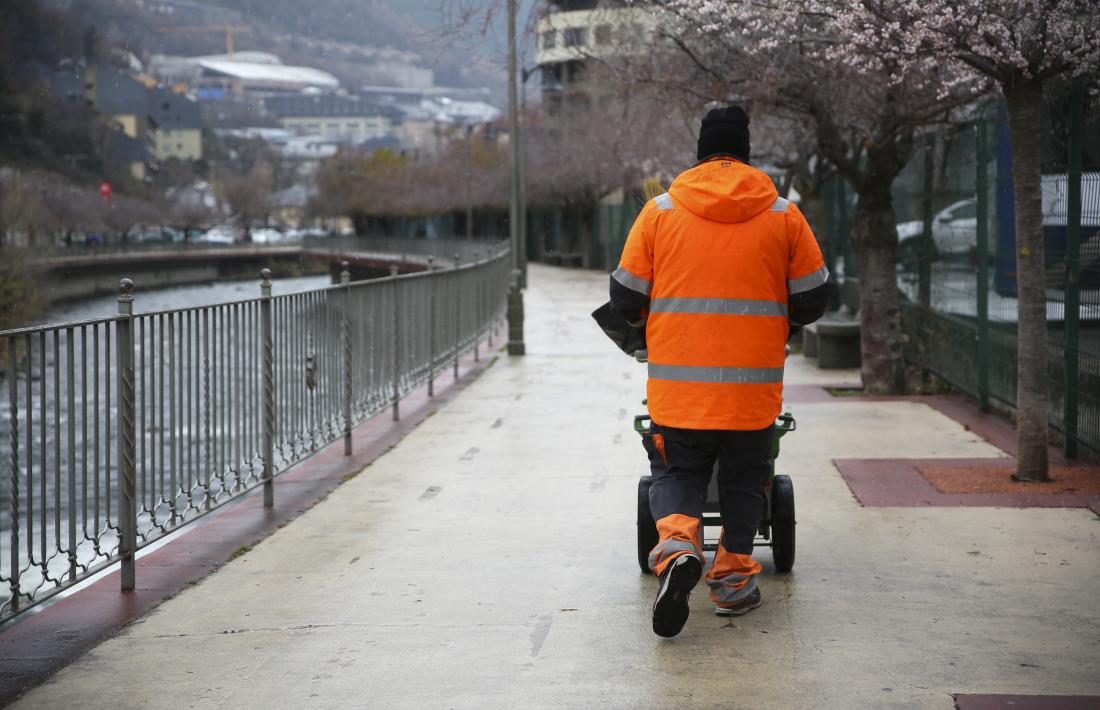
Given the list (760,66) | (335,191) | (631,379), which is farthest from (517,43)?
(335,191)

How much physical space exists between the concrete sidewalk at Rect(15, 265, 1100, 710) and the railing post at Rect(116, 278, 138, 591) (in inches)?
13.8

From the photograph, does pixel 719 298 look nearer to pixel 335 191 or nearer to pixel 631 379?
pixel 631 379

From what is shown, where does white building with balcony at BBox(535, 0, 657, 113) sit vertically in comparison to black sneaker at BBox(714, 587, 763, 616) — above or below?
above

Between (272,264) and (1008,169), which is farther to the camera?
(272,264)

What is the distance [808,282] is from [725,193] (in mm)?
502

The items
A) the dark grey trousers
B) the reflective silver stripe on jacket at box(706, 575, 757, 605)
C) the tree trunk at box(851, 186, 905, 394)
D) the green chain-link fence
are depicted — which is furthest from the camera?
the tree trunk at box(851, 186, 905, 394)

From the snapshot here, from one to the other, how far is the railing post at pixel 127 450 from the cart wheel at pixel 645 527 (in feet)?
7.68

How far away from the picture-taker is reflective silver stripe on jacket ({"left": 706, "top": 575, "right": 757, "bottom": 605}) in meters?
5.96

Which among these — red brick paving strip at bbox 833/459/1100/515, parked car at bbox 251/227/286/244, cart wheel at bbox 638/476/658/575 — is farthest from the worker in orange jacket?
parked car at bbox 251/227/286/244

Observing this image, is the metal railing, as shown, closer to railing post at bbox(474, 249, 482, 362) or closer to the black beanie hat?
the black beanie hat

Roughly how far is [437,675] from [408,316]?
362 inches

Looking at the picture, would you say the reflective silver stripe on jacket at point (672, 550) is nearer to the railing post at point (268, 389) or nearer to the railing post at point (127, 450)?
the railing post at point (127, 450)

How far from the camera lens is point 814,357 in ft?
61.5

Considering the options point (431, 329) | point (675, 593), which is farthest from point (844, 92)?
point (675, 593)
